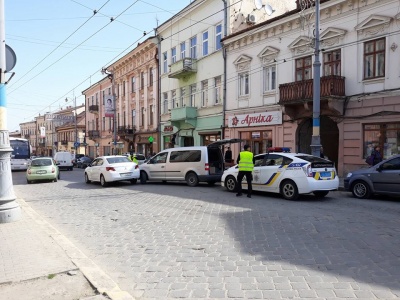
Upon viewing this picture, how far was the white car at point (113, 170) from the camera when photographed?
16.2 m

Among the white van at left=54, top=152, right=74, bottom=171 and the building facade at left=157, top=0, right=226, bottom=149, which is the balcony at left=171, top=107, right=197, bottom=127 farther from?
the white van at left=54, top=152, right=74, bottom=171

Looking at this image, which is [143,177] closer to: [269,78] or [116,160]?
[116,160]

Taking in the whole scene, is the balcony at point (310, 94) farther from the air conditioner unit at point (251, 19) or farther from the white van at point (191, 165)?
the air conditioner unit at point (251, 19)

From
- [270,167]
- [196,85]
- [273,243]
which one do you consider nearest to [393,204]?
[270,167]

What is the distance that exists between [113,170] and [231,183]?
19.2ft

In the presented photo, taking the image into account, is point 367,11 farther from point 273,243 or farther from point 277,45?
point 273,243

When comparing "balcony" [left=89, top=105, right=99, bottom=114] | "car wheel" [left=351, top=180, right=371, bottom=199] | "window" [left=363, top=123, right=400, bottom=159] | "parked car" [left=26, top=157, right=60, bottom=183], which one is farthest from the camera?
"balcony" [left=89, top=105, right=99, bottom=114]

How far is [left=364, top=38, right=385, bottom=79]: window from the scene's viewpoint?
15.9 metres

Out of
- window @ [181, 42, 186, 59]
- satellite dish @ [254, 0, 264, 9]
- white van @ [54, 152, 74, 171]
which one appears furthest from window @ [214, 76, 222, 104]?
white van @ [54, 152, 74, 171]

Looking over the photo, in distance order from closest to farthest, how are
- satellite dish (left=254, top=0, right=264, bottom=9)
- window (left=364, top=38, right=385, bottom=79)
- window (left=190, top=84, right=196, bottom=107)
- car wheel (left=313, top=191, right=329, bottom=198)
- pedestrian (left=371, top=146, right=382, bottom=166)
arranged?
car wheel (left=313, top=191, right=329, bottom=198)
pedestrian (left=371, top=146, right=382, bottom=166)
window (left=364, top=38, right=385, bottom=79)
satellite dish (left=254, top=0, right=264, bottom=9)
window (left=190, top=84, right=196, bottom=107)

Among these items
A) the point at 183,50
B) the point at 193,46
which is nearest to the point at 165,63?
the point at 183,50

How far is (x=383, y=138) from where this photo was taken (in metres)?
16.0

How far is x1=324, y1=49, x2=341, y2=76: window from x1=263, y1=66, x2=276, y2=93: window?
3594 mm

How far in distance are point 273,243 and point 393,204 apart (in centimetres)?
603
